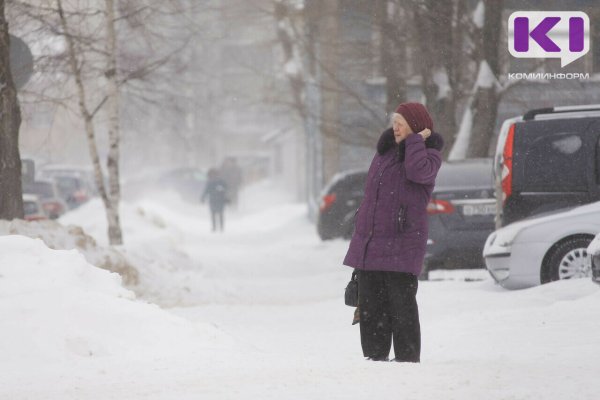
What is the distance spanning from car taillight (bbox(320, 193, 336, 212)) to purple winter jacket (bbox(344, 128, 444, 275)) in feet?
53.9

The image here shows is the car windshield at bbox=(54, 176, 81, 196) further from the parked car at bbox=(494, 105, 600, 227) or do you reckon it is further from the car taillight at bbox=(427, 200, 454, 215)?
the parked car at bbox=(494, 105, 600, 227)

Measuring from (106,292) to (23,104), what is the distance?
10.1 m

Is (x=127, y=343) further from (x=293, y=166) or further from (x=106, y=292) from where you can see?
(x=293, y=166)

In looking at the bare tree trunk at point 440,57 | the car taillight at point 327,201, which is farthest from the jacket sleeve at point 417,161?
the car taillight at point 327,201

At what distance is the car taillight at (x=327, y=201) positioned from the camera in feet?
77.3

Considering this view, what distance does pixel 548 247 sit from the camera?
11.5m

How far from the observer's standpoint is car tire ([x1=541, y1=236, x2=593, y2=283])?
11.4 meters

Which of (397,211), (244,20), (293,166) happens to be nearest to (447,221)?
(397,211)

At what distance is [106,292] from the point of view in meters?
8.69

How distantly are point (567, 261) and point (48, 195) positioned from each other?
63.1 ft

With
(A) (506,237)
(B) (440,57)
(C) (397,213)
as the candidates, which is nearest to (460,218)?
(A) (506,237)

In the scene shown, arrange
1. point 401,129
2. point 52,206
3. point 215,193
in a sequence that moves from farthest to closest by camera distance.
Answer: point 215,193 → point 52,206 → point 401,129
